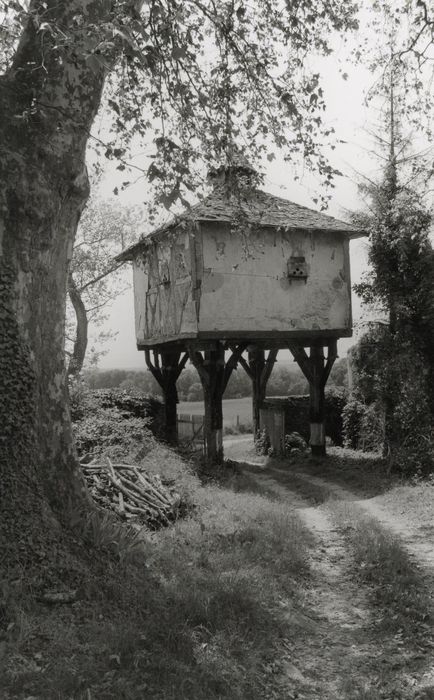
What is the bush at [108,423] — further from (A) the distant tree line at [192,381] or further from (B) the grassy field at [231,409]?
(B) the grassy field at [231,409]

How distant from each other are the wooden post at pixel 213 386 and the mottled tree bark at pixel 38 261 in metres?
11.7

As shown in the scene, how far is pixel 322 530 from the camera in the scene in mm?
10383

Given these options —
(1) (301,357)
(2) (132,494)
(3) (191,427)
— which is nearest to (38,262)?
(2) (132,494)

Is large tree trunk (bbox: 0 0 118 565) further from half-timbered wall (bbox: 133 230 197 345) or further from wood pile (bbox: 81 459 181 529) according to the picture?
half-timbered wall (bbox: 133 230 197 345)

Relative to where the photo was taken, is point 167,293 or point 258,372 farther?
point 258,372

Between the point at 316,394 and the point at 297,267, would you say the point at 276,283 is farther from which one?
the point at 316,394

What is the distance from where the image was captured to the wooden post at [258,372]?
23.5 metres

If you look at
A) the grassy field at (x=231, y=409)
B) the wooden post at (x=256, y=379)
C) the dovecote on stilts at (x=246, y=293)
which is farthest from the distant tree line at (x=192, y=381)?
the dovecote on stilts at (x=246, y=293)

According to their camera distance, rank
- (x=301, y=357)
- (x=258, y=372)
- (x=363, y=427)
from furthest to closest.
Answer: (x=258, y=372), (x=301, y=357), (x=363, y=427)

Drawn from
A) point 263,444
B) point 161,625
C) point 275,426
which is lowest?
point 263,444

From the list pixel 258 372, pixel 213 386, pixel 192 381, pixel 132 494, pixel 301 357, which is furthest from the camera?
pixel 192 381

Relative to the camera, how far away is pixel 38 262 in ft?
20.7

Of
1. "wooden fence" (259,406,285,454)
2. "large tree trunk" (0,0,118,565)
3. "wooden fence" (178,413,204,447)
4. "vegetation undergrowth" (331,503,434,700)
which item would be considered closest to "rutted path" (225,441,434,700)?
"vegetation undergrowth" (331,503,434,700)

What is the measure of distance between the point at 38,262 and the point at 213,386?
41.3 feet
